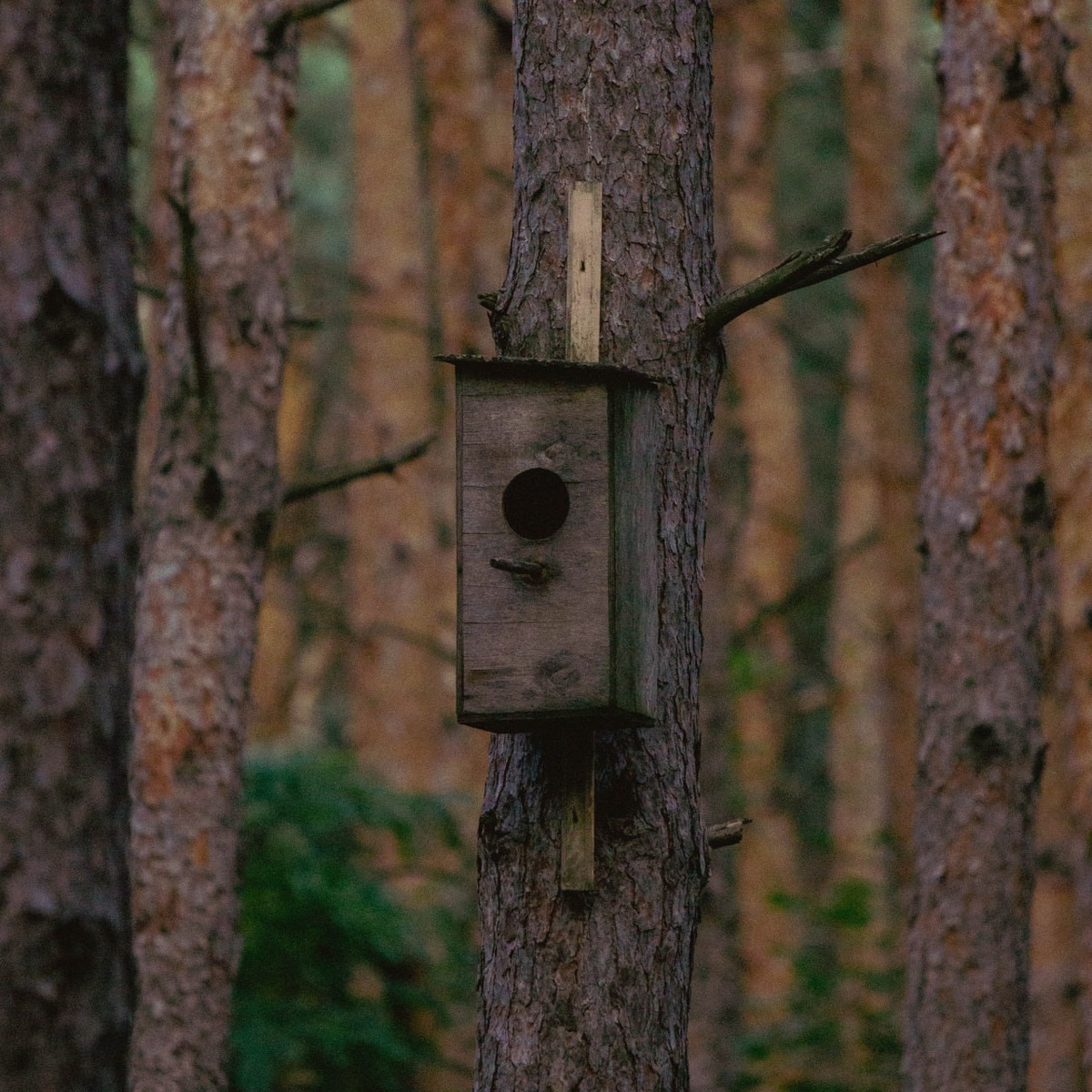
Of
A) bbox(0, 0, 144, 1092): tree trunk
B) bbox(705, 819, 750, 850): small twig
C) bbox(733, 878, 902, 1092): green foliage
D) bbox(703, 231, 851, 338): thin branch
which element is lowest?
bbox(733, 878, 902, 1092): green foliage

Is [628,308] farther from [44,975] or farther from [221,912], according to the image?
[221,912]

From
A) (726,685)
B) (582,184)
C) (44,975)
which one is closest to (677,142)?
(582,184)

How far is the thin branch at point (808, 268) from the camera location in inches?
141

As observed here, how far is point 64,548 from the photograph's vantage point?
8.11 ft

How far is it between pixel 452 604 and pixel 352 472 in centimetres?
892

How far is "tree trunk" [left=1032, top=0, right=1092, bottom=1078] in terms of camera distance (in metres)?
6.80

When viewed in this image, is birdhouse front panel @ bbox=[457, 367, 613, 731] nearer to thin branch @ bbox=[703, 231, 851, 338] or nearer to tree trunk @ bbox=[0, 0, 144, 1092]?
thin branch @ bbox=[703, 231, 851, 338]

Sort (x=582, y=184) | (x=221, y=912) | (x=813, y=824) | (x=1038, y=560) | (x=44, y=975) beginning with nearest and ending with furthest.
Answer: (x=44, y=975), (x=582, y=184), (x=221, y=912), (x=1038, y=560), (x=813, y=824)

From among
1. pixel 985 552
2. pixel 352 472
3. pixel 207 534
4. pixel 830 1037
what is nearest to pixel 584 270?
pixel 352 472

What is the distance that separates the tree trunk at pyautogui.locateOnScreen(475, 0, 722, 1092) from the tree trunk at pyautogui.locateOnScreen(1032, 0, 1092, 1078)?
3.36 m

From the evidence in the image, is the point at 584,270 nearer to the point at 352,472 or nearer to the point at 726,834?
the point at 726,834

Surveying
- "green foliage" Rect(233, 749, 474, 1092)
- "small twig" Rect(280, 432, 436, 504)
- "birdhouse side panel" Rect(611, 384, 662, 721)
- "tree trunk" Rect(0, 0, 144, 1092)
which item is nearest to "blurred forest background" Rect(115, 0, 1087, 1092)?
"green foliage" Rect(233, 749, 474, 1092)

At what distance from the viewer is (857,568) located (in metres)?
15.5

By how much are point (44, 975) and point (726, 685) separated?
595 cm
